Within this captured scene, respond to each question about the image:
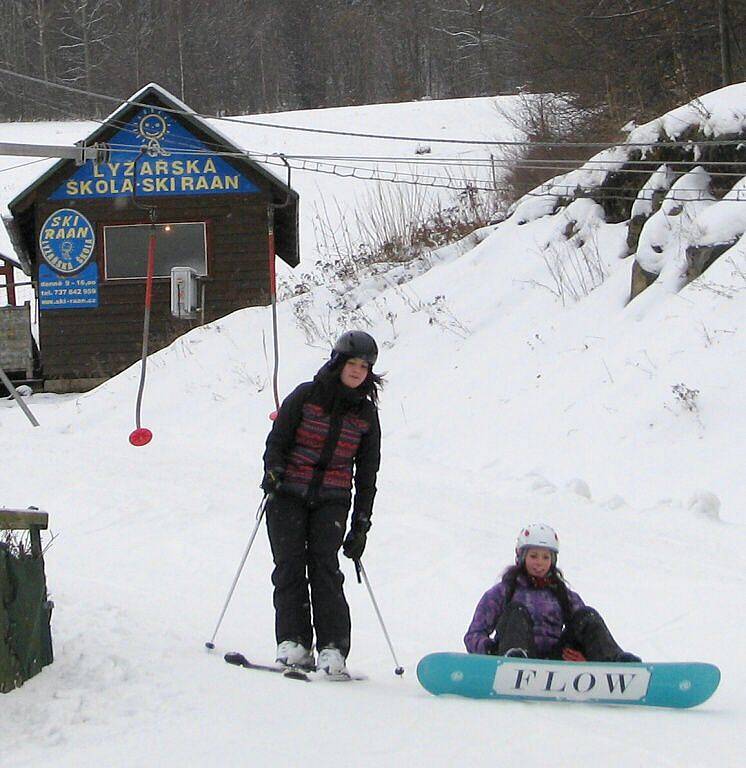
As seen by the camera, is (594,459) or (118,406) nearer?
(594,459)

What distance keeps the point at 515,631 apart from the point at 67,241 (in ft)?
62.5

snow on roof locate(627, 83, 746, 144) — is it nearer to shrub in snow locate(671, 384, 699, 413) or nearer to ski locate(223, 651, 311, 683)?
shrub in snow locate(671, 384, 699, 413)

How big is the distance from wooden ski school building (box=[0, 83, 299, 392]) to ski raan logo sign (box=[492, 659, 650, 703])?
1775 cm

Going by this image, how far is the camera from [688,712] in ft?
15.4

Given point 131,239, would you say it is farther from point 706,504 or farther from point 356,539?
point 356,539

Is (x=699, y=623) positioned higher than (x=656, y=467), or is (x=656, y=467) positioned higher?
(x=656, y=467)

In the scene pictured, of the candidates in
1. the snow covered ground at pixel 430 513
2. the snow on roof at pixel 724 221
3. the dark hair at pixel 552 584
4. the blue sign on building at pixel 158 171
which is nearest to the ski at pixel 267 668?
the snow covered ground at pixel 430 513

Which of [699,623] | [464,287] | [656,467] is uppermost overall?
[464,287]

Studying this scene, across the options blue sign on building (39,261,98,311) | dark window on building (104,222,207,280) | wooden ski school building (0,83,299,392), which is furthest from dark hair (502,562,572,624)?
blue sign on building (39,261,98,311)

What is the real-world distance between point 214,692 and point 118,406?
12454 mm

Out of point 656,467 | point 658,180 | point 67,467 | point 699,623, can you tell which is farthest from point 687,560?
point 658,180

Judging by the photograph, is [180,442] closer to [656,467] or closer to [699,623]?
[656,467]

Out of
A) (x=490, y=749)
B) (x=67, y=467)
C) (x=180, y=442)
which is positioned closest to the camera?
(x=490, y=749)

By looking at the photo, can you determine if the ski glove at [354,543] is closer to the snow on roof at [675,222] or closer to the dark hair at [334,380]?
the dark hair at [334,380]
